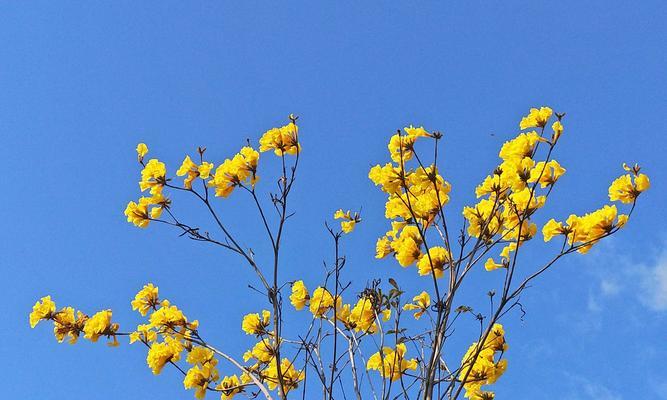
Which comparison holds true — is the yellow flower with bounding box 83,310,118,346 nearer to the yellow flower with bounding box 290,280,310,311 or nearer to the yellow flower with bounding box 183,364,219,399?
the yellow flower with bounding box 183,364,219,399

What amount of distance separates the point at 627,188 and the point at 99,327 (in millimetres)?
2747

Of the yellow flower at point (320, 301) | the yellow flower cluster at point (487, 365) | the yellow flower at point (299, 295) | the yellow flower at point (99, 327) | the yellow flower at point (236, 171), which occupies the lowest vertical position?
the yellow flower cluster at point (487, 365)

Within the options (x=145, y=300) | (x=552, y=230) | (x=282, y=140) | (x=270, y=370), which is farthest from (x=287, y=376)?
(x=552, y=230)

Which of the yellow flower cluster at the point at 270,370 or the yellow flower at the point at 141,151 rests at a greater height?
the yellow flower at the point at 141,151

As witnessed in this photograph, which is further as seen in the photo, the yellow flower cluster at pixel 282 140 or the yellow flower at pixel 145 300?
the yellow flower at pixel 145 300

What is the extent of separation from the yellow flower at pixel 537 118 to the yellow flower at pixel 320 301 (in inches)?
52.7

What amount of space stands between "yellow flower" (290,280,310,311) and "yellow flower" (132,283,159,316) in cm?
79

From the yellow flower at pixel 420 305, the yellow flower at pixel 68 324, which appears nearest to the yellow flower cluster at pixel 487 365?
the yellow flower at pixel 420 305

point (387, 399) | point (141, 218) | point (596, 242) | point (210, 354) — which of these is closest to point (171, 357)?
point (210, 354)

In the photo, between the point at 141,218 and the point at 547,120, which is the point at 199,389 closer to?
the point at 141,218

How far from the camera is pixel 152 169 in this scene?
316cm

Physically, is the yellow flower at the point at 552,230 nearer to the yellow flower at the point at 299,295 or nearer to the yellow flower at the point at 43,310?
the yellow flower at the point at 299,295

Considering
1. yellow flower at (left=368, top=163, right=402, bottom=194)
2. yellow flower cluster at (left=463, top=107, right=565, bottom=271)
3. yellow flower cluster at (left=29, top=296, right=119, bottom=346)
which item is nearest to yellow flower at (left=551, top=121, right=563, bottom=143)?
yellow flower cluster at (left=463, top=107, right=565, bottom=271)

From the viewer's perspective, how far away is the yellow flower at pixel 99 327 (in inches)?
132
